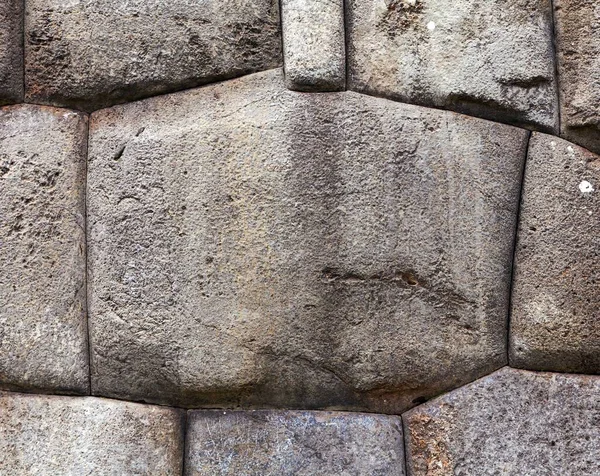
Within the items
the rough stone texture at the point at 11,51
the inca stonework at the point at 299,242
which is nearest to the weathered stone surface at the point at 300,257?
the inca stonework at the point at 299,242

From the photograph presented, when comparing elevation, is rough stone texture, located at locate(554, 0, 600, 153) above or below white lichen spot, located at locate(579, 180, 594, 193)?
above

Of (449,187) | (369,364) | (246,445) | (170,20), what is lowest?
(246,445)

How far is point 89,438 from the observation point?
4.68ft

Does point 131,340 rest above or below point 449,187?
below

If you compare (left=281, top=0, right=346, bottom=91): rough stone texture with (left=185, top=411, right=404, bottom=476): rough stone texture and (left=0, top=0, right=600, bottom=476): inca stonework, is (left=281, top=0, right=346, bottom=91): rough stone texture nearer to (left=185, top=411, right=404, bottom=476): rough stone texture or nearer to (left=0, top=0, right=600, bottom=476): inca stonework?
(left=0, top=0, right=600, bottom=476): inca stonework

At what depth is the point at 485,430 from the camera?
4.67ft

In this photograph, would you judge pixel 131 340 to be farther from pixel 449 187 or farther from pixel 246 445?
pixel 449 187

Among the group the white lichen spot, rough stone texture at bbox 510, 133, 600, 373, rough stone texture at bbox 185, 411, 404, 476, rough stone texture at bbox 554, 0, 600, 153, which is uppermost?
rough stone texture at bbox 554, 0, 600, 153

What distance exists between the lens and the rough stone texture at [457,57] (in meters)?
1.48

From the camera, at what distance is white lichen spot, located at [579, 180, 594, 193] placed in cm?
147

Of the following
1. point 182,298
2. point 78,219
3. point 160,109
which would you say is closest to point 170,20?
point 160,109

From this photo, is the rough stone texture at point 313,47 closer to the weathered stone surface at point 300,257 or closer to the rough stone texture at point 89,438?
the weathered stone surface at point 300,257

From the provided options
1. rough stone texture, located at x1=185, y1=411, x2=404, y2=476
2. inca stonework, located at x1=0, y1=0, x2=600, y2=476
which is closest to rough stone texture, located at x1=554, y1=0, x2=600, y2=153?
inca stonework, located at x1=0, y1=0, x2=600, y2=476

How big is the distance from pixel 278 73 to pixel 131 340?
544 mm
